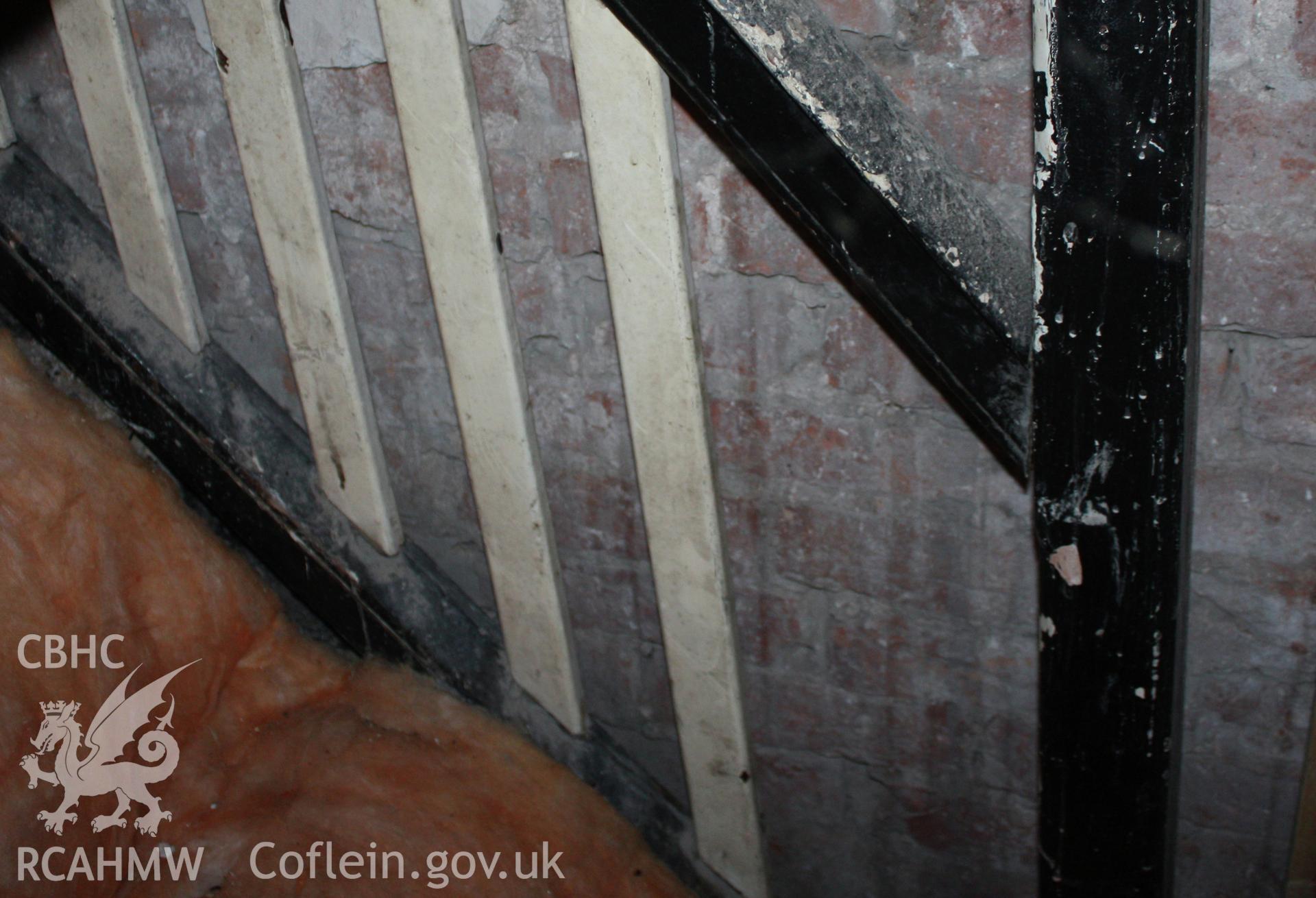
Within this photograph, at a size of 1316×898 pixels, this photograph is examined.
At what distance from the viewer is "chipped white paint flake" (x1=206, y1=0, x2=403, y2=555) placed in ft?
5.47

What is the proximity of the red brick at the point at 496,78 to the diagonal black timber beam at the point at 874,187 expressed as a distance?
0.39 m

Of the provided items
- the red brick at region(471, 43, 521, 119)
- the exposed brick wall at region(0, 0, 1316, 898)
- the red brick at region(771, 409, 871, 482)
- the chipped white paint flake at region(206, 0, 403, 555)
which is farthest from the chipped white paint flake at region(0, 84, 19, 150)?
the red brick at region(771, 409, 871, 482)

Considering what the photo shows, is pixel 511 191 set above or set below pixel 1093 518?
above

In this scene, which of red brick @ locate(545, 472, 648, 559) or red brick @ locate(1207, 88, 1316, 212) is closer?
red brick @ locate(1207, 88, 1316, 212)

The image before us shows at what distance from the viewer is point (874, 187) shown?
3.65 ft

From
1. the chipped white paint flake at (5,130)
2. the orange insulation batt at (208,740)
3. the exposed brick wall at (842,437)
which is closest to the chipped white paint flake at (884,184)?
the exposed brick wall at (842,437)

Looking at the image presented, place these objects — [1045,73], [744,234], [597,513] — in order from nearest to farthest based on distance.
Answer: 1. [1045,73]
2. [744,234]
3. [597,513]

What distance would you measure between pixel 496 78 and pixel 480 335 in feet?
1.30

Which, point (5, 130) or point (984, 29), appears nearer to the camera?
point (984, 29)

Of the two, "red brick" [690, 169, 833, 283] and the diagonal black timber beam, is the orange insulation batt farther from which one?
the diagonal black timber beam

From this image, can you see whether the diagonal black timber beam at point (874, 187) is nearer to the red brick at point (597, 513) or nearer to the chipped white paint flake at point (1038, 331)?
the chipped white paint flake at point (1038, 331)

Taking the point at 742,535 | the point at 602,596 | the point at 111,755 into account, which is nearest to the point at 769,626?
the point at 742,535

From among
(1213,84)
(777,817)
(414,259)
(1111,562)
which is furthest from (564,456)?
(1213,84)

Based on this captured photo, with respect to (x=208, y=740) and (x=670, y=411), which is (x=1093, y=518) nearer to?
(x=670, y=411)
